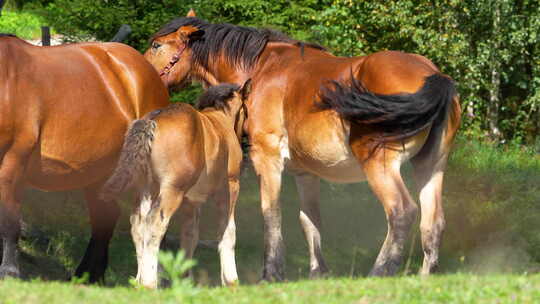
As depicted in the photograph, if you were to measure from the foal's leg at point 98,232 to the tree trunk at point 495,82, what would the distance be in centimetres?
1289

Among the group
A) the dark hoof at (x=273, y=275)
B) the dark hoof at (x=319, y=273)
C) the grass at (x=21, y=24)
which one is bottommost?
the grass at (x=21, y=24)

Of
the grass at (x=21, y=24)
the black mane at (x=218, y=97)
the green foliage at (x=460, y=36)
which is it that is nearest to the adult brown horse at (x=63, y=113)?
the black mane at (x=218, y=97)

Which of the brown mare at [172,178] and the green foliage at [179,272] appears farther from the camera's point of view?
the brown mare at [172,178]

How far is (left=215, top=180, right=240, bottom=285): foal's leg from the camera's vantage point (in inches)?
322

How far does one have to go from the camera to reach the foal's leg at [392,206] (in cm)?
762

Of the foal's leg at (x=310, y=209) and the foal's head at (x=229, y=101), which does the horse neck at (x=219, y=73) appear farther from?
the foal's leg at (x=310, y=209)

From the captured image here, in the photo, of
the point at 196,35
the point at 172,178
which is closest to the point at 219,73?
the point at 196,35

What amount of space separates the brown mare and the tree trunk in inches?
511

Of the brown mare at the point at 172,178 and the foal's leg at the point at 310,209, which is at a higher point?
the brown mare at the point at 172,178

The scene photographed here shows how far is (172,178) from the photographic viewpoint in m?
7.36

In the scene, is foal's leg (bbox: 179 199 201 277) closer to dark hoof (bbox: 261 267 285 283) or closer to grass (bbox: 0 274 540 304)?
dark hoof (bbox: 261 267 285 283)

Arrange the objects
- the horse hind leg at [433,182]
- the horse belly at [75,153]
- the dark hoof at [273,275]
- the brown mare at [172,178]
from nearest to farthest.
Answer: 1. the brown mare at [172,178]
2. the horse belly at [75,153]
3. the horse hind leg at [433,182]
4. the dark hoof at [273,275]

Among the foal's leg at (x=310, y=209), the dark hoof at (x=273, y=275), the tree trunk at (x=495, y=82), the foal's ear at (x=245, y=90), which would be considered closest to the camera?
the dark hoof at (x=273, y=275)

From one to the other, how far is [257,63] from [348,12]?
11.8 metres
